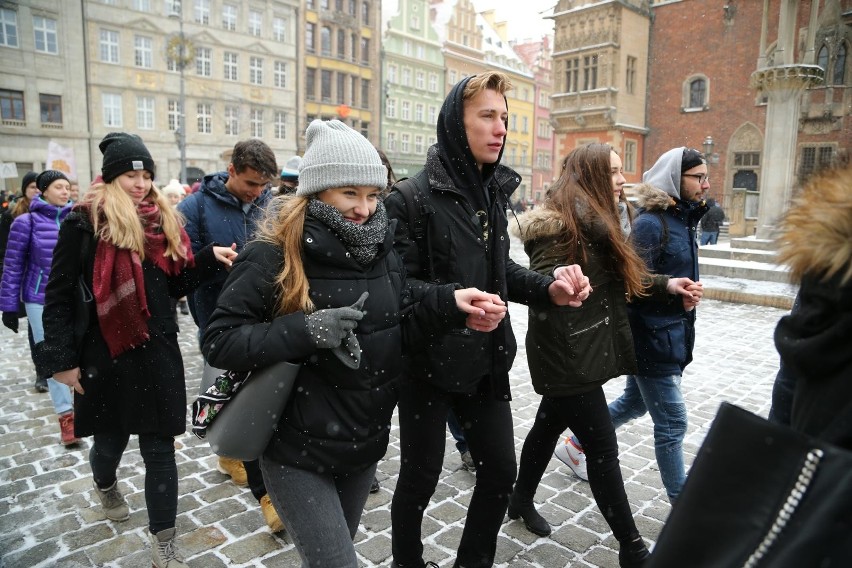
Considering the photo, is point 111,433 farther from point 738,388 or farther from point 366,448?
point 738,388

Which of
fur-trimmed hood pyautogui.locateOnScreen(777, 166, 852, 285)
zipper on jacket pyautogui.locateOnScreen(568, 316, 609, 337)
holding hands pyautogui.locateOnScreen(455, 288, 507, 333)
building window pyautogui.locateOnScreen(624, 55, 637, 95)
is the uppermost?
building window pyautogui.locateOnScreen(624, 55, 637, 95)

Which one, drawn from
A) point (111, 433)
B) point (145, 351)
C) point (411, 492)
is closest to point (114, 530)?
point (111, 433)

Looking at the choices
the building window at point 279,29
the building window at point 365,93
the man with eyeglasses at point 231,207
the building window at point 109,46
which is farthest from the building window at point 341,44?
the man with eyeglasses at point 231,207

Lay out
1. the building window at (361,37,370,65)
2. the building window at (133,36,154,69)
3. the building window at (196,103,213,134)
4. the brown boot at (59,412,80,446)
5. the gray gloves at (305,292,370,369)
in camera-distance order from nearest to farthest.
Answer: the gray gloves at (305,292,370,369)
the brown boot at (59,412,80,446)
the building window at (133,36,154,69)
the building window at (196,103,213,134)
the building window at (361,37,370,65)

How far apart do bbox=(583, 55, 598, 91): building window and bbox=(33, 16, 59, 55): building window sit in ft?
100

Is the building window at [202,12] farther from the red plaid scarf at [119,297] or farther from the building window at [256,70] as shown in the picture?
the red plaid scarf at [119,297]

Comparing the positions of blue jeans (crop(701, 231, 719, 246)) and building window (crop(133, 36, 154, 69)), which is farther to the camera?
building window (crop(133, 36, 154, 69))

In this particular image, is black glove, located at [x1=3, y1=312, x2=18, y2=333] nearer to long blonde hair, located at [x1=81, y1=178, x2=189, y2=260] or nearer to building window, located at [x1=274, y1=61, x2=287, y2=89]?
long blonde hair, located at [x1=81, y1=178, x2=189, y2=260]

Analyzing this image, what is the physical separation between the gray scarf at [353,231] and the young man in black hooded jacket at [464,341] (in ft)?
1.12

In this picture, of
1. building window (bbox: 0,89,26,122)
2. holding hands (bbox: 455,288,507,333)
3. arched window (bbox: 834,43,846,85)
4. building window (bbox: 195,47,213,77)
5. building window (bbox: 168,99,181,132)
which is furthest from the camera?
building window (bbox: 195,47,213,77)

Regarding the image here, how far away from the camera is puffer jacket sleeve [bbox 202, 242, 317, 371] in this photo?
2.13 meters

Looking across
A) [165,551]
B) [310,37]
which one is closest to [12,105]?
[310,37]

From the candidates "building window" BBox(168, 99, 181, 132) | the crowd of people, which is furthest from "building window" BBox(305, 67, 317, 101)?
the crowd of people

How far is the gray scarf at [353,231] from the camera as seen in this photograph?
2305 millimetres
